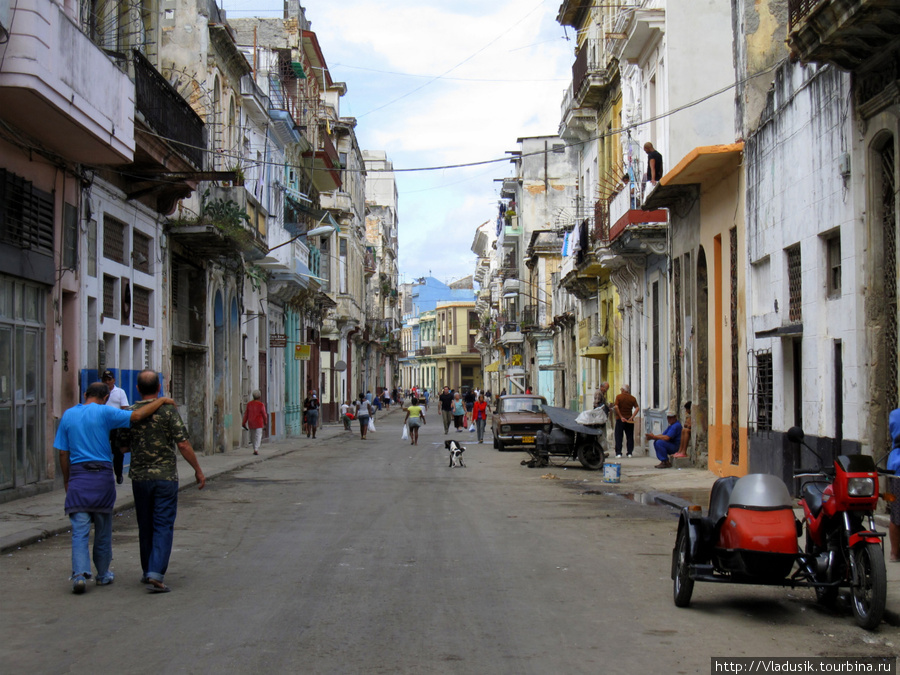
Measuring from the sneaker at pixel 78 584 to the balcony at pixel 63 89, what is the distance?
23.5ft

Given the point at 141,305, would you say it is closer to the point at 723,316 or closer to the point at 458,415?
the point at 723,316

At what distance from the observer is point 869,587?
6.86 m

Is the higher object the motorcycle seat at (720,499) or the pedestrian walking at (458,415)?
the motorcycle seat at (720,499)

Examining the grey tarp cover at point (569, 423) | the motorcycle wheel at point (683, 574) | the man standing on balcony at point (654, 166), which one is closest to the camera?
the motorcycle wheel at point (683, 574)

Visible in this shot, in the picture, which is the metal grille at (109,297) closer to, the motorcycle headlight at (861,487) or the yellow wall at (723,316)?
the yellow wall at (723,316)

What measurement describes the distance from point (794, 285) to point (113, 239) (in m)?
12.3

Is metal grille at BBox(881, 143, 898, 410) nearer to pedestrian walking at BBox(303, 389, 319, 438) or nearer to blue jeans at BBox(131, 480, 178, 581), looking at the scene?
blue jeans at BBox(131, 480, 178, 581)

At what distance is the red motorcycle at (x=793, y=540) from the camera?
22.9 feet

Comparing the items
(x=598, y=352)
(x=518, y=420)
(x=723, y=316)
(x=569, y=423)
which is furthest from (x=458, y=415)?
(x=723, y=316)

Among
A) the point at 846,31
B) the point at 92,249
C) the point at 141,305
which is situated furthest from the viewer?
the point at 141,305

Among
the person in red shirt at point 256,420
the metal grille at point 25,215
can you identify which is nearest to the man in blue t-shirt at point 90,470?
the metal grille at point 25,215

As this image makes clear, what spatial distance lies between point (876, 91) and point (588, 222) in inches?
857

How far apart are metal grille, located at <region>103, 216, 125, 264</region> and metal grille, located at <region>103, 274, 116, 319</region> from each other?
0.42 m

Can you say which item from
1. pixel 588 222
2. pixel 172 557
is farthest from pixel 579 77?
pixel 172 557
